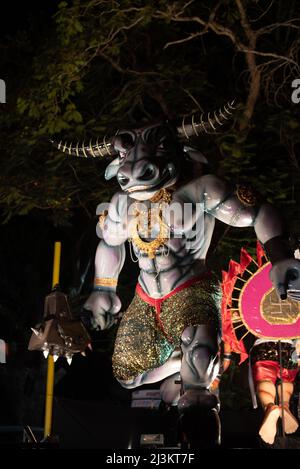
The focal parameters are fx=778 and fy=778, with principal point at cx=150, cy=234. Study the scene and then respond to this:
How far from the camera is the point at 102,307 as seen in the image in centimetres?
501

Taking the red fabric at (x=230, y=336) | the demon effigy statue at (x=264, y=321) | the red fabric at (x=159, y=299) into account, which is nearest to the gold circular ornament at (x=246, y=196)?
the red fabric at (x=159, y=299)

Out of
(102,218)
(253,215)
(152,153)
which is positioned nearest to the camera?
(253,215)

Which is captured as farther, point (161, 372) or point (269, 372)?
point (269, 372)

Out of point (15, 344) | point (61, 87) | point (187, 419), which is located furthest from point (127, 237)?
point (15, 344)

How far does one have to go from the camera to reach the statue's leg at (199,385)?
4.18 metres

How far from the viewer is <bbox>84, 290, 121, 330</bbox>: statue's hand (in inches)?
197

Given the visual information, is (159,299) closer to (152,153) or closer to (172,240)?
(172,240)

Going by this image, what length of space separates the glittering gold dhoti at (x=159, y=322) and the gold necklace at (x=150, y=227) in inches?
11.4

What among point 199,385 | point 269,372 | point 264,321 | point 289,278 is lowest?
point 199,385

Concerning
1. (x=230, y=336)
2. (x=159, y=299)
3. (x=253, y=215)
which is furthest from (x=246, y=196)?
(x=230, y=336)

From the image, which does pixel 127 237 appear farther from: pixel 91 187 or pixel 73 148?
pixel 91 187

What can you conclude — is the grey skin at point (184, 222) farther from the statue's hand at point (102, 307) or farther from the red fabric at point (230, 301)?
the red fabric at point (230, 301)

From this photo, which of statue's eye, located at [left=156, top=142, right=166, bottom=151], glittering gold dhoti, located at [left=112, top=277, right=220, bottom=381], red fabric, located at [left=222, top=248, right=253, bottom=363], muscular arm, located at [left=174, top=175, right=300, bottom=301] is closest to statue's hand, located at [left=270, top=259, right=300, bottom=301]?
muscular arm, located at [left=174, top=175, right=300, bottom=301]

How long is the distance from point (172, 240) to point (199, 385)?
88 cm
